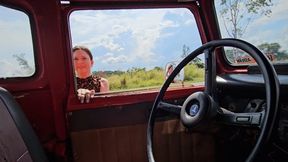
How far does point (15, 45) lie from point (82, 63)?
48 cm

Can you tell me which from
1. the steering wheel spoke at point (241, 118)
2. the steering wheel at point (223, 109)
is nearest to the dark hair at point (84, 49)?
the steering wheel at point (223, 109)

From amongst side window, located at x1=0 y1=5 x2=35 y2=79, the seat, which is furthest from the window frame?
the seat

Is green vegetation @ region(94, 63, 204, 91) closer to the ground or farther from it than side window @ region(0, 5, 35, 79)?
closer to the ground

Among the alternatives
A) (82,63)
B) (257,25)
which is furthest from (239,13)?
(82,63)

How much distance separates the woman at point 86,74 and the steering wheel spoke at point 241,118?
114 cm

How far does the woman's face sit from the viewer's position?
2373mm

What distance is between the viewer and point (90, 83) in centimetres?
247

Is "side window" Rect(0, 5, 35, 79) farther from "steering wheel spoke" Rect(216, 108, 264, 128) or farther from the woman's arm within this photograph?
"steering wheel spoke" Rect(216, 108, 264, 128)

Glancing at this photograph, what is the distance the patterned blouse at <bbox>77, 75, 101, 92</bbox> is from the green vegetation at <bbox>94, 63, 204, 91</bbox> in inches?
3.0

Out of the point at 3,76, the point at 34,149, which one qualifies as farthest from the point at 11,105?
the point at 3,76

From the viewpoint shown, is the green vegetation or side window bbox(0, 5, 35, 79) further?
the green vegetation

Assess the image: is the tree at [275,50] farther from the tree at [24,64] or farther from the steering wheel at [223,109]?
the tree at [24,64]

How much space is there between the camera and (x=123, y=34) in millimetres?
2445

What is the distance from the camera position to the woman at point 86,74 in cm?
238
